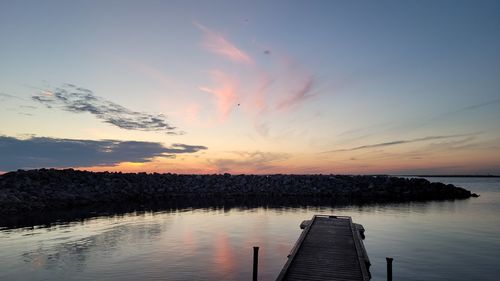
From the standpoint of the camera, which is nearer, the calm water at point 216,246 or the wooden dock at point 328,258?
the wooden dock at point 328,258

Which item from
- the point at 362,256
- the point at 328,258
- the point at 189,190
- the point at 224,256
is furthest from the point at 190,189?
the point at 362,256

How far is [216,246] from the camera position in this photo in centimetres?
2734

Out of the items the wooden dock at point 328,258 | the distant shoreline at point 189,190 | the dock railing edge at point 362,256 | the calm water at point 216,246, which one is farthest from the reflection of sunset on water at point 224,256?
the distant shoreline at point 189,190

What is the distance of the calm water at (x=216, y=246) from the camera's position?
2070cm

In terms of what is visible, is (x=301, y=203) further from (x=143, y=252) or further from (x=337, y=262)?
(x=337, y=262)

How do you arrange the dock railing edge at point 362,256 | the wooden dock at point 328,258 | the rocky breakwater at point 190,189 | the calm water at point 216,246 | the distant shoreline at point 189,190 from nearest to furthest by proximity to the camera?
the dock railing edge at point 362,256 → the wooden dock at point 328,258 → the calm water at point 216,246 → the distant shoreline at point 189,190 → the rocky breakwater at point 190,189

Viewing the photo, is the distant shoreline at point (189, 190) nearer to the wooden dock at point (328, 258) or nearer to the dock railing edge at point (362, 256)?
Answer: the wooden dock at point (328, 258)

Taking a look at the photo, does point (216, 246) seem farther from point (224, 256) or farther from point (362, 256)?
point (362, 256)

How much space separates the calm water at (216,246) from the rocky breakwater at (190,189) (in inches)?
546

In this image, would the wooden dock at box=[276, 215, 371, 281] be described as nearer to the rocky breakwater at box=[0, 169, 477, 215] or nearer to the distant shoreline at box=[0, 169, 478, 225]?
the distant shoreline at box=[0, 169, 478, 225]

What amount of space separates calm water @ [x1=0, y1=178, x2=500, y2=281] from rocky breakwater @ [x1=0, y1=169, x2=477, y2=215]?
45.5 feet

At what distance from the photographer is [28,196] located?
46.0 m

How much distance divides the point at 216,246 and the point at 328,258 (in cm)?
1097

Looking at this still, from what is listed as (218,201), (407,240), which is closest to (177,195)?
(218,201)
